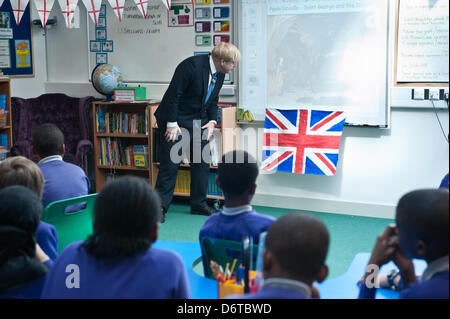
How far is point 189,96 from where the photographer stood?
4.54 m

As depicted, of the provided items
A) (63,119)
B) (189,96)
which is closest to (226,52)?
(189,96)

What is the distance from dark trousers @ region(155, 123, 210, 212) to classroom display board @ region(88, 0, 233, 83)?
31.1 inches

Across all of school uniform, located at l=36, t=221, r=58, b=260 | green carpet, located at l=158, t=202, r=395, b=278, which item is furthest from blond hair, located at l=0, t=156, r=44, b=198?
green carpet, located at l=158, t=202, r=395, b=278

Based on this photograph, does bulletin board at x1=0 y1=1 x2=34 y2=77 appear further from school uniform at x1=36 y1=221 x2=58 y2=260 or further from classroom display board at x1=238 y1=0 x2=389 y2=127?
school uniform at x1=36 y1=221 x2=58 y2=260

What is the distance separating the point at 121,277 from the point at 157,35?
13.9ft

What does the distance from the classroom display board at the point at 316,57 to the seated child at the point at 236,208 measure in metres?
2.39

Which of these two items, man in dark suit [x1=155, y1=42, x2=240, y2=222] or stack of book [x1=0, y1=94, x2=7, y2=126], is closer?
man in dark suit [x1=155, y1=42, x2=240, y2=222]

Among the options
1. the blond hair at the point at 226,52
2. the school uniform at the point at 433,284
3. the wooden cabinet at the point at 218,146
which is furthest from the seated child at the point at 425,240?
the wooden cabinet at the point at 218,146

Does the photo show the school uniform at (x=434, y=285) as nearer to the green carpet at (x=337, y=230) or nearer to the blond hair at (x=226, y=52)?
the green carpet at (x=337, y=230)

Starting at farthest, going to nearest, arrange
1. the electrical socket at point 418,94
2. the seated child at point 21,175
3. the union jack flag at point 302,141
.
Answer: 1. the union jack flag at point 302,141
2. the electrical socket at point 418,94
3. the seated child at point 21,175

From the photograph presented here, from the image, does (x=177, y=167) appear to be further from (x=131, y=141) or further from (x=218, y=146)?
(x=131, y=141)

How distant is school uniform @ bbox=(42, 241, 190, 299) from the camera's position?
4.50ft

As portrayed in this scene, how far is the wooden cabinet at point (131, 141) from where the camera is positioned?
4965 mm
